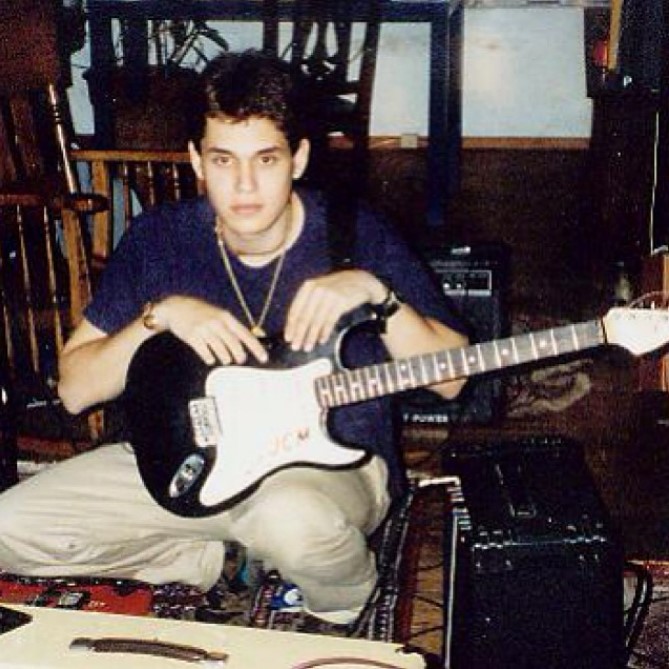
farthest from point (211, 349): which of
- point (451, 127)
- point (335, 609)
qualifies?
point (451, 127)

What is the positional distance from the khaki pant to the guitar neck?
157 millimetres

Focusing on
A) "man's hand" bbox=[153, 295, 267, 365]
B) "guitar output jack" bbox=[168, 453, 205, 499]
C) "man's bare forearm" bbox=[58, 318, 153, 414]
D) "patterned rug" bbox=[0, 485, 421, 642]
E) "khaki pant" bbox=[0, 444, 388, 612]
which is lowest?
"patterned rug" bbox=[0, 485, 421, 642]

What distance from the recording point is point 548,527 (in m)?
1.66

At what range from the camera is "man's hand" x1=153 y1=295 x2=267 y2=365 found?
1.80 m

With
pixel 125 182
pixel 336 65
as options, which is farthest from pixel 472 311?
pixel 336 65

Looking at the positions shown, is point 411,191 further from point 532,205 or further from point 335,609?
point 335,609

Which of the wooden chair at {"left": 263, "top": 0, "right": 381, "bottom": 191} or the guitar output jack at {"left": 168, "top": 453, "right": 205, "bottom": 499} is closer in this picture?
the guitar output jack at {"left": 168, "top": 453, "right": 205, "bottom": 499}

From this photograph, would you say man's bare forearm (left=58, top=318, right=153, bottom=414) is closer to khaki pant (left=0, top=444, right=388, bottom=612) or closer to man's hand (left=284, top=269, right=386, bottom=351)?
khaki pant (left=0, top=444, right=388, bottom=612)

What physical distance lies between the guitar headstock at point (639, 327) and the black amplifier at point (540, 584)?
Answer: 25cm

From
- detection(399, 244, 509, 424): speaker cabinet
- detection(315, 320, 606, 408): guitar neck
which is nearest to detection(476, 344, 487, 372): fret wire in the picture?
detection(315, 320, 606, 408): guitar neck

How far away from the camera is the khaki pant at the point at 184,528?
1810 millimetres

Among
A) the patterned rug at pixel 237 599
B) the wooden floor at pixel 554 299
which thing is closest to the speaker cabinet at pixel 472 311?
the wooden floor at pixel 554 299

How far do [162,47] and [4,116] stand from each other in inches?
81.7

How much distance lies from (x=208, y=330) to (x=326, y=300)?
195 millimetres
